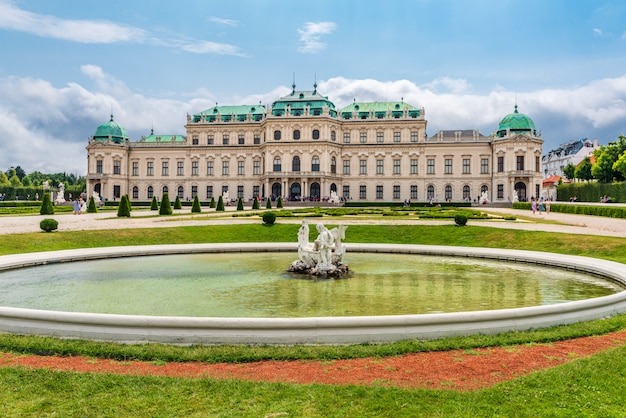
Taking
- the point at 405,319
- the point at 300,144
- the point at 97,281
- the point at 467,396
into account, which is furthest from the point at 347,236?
the point at 300,144

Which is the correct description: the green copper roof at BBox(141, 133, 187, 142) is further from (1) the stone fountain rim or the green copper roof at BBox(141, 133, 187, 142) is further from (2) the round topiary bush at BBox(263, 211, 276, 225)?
(1) the stone fountain rim

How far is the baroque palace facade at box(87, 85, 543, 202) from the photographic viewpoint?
7081 centimetres

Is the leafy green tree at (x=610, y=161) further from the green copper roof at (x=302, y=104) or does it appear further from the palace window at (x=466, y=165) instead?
the green copper roof at (x=302, y=104)

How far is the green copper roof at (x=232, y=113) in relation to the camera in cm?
7756

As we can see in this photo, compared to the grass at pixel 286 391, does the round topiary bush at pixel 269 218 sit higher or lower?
higher

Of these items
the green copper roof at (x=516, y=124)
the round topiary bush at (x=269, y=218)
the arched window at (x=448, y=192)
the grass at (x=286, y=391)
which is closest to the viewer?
the grass at (x=286, y=391)

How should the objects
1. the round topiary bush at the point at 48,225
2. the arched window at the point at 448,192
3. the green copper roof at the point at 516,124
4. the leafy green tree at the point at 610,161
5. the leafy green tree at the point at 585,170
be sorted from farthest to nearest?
the leafy green tree at the point at 585,170
the arched window at the point at 448,192
the green copper roof at the point at 516,124
the leafy green tree at the point at 610,161
the round topiary bush at the point at 48,225

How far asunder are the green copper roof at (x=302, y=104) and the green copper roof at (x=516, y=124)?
2439 centimetres

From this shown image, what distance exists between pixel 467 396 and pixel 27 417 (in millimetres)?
4695

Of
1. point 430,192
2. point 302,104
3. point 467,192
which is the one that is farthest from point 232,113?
point 467,192

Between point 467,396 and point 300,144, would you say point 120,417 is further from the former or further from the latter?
point 300,144

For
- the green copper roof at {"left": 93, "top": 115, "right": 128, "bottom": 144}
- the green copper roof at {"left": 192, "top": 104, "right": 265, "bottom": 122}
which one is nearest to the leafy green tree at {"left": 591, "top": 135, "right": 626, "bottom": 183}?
the green copper roof at {"left": 192, "top": 104, "right": 265, "bottom": 122}

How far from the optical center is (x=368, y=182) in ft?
244

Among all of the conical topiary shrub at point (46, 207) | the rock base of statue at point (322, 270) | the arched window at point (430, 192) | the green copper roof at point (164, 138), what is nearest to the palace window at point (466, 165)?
the arched window at point (430, 192)
